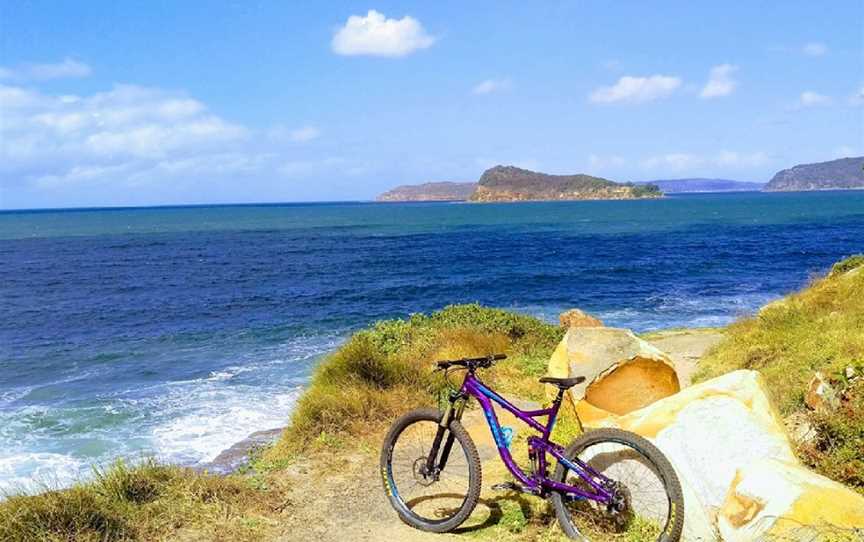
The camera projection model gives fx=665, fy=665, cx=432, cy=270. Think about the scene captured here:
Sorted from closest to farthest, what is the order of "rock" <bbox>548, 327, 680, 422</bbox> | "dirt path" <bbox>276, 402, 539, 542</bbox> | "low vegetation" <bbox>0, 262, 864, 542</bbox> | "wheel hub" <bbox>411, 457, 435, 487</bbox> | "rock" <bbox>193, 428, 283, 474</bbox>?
1. "low vegetation" <bbox>0, 262, 864, 542</bbox>
2. "wheel hub" <bbox>411, 457, 435, 487</bbox>
3. "dirt path" <bbox>276, 402, 539, 542</bbox>
4. "rock" <bbox>548, 327, 680, 422</bbox>
5. "rock" <bbox>193, 428, 283, 474</bbox>

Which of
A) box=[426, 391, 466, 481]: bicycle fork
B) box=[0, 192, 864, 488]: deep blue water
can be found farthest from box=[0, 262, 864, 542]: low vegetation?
box=[0, 192, 864, 488]: deep blue water

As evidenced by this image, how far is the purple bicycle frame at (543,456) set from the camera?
5910 millimetres

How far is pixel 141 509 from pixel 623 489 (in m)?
5.12

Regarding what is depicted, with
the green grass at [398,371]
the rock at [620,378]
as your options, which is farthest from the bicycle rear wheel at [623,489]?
the green grass at [398,371]

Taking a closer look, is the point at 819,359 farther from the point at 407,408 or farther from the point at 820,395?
the point at 407,408

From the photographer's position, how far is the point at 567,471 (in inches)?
242

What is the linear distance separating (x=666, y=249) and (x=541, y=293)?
3066cm

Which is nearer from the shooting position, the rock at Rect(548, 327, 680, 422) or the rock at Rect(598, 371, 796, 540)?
the rock at Rect(598, 371, 796, 540)

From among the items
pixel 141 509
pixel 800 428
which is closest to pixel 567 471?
pixel 800 428

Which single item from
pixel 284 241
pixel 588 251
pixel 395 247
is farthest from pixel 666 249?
pixel 284 241

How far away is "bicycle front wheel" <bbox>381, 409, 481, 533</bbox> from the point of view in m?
6.62

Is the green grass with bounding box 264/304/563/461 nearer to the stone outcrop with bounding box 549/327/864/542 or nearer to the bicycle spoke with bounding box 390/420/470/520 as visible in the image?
the bicycle spoke with bounding box 390/420/470/520

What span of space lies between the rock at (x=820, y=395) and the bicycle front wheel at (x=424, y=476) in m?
4.06

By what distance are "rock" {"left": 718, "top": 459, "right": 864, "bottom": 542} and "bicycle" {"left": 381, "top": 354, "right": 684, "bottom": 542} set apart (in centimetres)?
45
